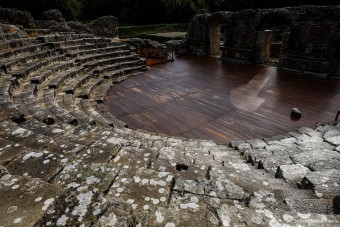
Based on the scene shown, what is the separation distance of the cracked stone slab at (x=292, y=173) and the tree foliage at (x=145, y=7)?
25.1 metres

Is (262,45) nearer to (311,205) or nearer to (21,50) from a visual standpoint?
(21,50)

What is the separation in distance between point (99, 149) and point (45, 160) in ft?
2.14

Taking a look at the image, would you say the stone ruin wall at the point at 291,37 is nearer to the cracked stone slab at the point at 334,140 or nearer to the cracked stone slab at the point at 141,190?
the cracked stone slab at the point at 334,140

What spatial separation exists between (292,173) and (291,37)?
10.3 m

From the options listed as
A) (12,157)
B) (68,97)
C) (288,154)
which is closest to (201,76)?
(68,97)

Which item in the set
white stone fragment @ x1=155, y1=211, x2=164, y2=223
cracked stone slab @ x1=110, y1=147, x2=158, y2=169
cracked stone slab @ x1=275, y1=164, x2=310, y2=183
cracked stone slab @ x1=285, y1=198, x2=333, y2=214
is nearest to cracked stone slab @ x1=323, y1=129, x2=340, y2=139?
cracked stone slab @ x1=275, y1=164, x2=310, y2=183

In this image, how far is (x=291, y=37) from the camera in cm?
1113

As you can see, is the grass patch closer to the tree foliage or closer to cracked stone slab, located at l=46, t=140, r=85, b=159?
the tree foliage

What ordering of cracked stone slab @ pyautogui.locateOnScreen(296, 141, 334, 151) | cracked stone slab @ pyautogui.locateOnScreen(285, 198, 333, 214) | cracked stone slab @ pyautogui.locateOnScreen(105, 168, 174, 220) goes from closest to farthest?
1. cracked stone slab @ pyautogui.locateOnScreen(105, 168, 174, 220)
2. cracked stone slab @ pyautogui.locateOnScreen(285, 198, 333, 214)
3. cracked stone slab @ pyautogui.locateOnScreen(296, 141, 334, 151)

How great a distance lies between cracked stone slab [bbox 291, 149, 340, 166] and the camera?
343 cm

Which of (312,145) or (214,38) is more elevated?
(214,38)

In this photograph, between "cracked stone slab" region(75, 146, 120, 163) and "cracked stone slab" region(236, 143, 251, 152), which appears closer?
"cracked stone slab" region(75, 146, 120, 163)

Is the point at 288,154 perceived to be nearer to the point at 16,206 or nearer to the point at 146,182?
the point at 146,182

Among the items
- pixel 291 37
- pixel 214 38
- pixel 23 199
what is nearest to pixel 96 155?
pixel 23 199
